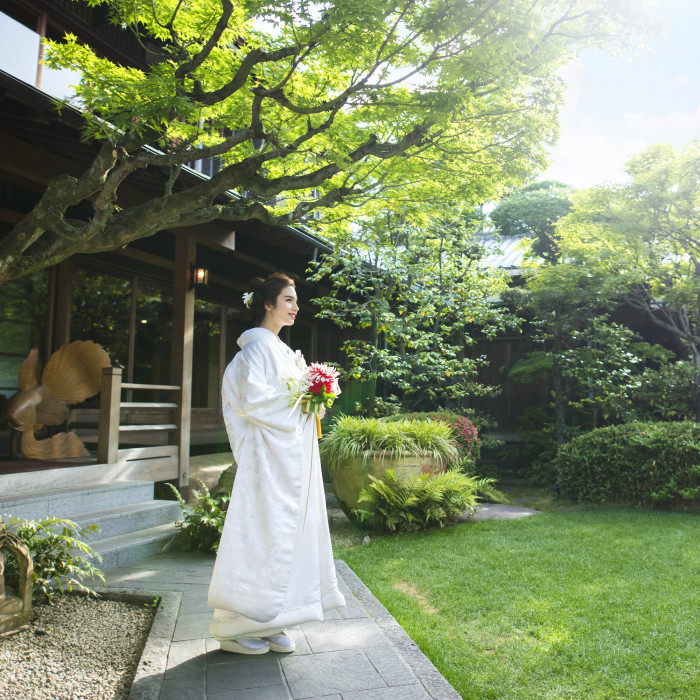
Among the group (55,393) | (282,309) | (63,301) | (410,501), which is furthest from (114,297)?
(282,309)

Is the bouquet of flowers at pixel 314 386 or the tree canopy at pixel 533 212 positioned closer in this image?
the bouquet of flowers at pixel 314 386

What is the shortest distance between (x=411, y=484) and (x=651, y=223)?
19.7ft

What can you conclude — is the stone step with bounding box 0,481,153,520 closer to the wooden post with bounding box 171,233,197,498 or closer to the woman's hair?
the wooden post with bounding box 171,233,197,498

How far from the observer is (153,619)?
337 centimetres

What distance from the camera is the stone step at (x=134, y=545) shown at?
178 inches

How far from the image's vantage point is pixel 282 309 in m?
3.24

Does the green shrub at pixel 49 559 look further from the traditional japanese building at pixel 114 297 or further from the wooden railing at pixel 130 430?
the wooden railing at pixel 130 430

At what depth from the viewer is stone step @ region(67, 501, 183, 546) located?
16.1ft

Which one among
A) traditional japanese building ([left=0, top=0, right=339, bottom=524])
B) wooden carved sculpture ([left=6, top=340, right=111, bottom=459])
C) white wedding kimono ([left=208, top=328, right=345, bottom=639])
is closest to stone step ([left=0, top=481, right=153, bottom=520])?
traditional japanese building ([left=0, top=0, right=339, bottom=524])

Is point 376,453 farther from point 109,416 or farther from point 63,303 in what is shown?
point 63,303

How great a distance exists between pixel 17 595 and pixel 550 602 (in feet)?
10.7

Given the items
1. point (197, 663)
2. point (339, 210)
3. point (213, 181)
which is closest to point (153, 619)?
point (197, 663)

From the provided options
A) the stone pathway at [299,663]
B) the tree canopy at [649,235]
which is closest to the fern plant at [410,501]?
the stone pathway at [299,663]

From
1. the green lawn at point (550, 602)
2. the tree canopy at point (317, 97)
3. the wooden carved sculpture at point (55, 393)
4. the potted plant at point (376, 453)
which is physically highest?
the tree canopy at point (317, 97)
